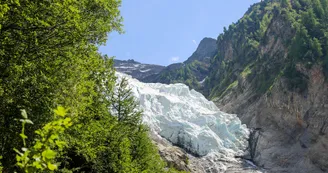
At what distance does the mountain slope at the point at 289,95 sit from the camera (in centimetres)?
6725

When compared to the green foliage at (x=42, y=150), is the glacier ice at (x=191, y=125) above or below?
below

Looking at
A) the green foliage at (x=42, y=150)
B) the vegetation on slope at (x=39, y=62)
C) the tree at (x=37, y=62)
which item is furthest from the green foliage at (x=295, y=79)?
the green foliage at (x=42, y=150)

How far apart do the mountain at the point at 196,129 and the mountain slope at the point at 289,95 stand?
4786 mm

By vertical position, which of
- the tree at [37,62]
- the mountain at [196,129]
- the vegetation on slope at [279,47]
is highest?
the vegetation on slope at [279,47]

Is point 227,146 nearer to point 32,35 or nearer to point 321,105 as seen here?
point 321,105

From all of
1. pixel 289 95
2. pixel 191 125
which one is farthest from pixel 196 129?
pixel 289 95

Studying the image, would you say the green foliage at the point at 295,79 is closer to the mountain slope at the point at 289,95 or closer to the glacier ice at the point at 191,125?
the mountain slope at the point at 289,95

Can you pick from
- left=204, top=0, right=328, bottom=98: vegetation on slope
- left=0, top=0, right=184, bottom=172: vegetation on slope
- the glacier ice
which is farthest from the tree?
left=204, top=0, right=328, bottom=98: vegetation on slope

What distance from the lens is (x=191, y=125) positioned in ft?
252

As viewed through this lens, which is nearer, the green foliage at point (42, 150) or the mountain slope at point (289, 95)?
the green foliage at point (42, 150)

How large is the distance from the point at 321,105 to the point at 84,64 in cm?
6673

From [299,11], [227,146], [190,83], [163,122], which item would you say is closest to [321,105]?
[227,146]

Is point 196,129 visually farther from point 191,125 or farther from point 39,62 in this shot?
point 39,62

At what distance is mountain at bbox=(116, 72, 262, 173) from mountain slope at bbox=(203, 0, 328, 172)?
4786mm
